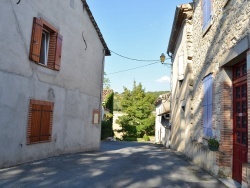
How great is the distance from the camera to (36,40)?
8.48 metres

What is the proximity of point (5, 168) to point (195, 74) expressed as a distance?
7234 millimetres

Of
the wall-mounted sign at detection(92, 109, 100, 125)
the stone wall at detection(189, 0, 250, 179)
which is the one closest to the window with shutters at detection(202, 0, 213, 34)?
the stone wall at detection(189, 0, 250, 179)

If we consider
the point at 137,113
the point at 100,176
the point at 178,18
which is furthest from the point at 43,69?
the point at 137,113

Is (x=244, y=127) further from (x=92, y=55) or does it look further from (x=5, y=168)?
(x=92, y=55)

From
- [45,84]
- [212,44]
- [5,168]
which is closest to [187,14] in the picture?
[212,44]

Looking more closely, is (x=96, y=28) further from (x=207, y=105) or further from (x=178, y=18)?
(x=207, y=105)

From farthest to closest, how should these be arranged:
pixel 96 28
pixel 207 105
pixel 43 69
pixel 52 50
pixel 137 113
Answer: pixel 137 113 < pixel 96 28 < pixel 52 50 < pixel 43 69 < pixel 207 105

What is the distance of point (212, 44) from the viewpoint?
789 cm

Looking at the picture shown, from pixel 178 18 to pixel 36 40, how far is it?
25.5ft

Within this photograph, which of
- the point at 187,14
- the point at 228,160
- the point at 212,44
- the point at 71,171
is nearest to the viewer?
the point at 228,160

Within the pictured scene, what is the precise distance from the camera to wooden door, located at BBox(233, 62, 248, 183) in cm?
576

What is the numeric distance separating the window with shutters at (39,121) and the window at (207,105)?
515 cm

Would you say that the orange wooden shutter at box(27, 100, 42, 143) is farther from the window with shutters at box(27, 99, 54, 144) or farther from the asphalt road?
the asphalt road

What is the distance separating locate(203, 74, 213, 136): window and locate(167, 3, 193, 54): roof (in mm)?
4825
